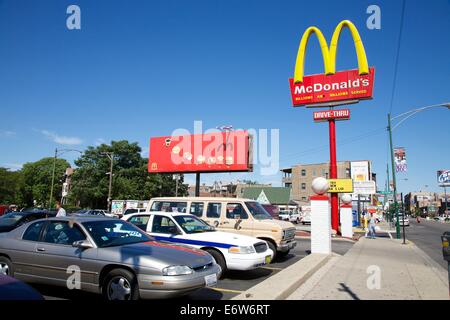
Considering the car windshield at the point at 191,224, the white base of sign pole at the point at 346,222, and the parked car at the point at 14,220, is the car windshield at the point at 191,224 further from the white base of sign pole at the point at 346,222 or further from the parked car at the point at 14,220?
the white base of sign pole at the point at 346,222

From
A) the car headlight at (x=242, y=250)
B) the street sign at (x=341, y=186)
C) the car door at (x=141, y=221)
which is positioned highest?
the street sign at (x=341, y=186)

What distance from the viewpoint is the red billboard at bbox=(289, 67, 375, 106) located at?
22234mm

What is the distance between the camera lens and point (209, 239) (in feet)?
26.0

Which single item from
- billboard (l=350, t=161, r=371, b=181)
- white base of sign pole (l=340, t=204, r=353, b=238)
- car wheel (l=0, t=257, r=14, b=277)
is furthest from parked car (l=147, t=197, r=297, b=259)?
billboard (l=350, t=161, r=371, b=181)

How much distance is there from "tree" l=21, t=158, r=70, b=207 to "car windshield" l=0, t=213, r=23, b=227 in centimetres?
6183

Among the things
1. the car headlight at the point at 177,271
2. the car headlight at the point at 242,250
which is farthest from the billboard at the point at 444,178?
the car headlight at the point at 177,271

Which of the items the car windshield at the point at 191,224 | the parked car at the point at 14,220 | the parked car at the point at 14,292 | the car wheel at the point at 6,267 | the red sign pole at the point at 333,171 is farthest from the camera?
the red sign pole at the point at 333,171

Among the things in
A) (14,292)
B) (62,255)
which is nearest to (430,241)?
(62,255)

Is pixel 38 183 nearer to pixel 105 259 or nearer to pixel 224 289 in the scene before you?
pixel 224 289

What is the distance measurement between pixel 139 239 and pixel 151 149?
976 inches

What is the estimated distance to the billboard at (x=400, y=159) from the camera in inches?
922

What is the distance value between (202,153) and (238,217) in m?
18.0

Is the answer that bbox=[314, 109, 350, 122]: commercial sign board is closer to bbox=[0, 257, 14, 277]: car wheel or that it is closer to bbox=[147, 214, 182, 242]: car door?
bbox=[147, 214, 182, 242]: car door
